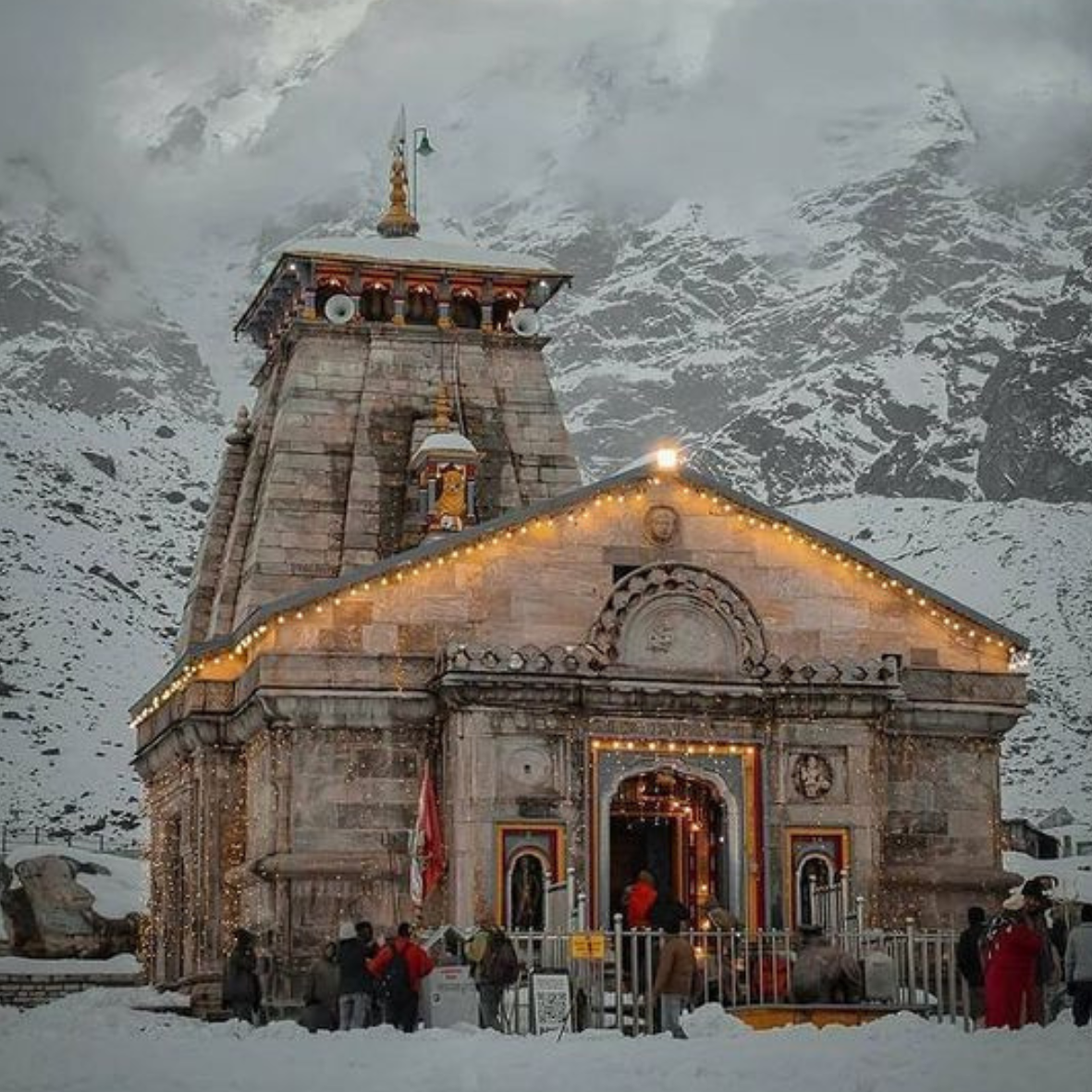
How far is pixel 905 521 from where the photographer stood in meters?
169

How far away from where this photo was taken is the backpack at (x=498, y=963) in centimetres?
3309

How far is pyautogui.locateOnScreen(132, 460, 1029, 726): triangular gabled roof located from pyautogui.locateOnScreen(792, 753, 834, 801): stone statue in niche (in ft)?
10.9

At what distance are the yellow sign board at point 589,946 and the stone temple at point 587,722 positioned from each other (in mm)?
6779

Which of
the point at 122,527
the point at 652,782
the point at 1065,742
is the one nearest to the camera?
the point at 652,782

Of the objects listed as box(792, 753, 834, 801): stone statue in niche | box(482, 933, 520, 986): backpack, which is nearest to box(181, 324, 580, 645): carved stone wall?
box(792, 753, 834, 801): stone statue in niche

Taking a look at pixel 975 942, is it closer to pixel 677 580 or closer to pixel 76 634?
pixel 677 580

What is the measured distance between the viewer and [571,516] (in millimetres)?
42688

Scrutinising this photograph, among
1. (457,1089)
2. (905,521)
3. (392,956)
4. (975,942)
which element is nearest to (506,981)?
(392,956)

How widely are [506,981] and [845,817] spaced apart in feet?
33.0

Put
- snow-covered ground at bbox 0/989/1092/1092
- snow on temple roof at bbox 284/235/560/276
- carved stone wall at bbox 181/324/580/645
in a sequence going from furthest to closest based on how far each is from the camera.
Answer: snow on temple roof at bbox 284/235/560/276 < carved stone wall at bbox 181/324/580/645 < snow-covered ground at bbox 0/989/1092/1092

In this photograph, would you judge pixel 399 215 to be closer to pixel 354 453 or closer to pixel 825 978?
pixel 354 453

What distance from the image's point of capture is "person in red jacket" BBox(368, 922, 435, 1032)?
32.3 meters

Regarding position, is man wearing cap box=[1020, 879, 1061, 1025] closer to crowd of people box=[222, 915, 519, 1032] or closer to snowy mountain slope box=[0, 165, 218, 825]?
crowd of people box=[222, 915, 519, 1032]

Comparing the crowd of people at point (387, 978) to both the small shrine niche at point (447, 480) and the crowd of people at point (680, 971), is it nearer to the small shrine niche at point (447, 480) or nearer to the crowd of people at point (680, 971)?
the crowd of people at point (680, 971)
